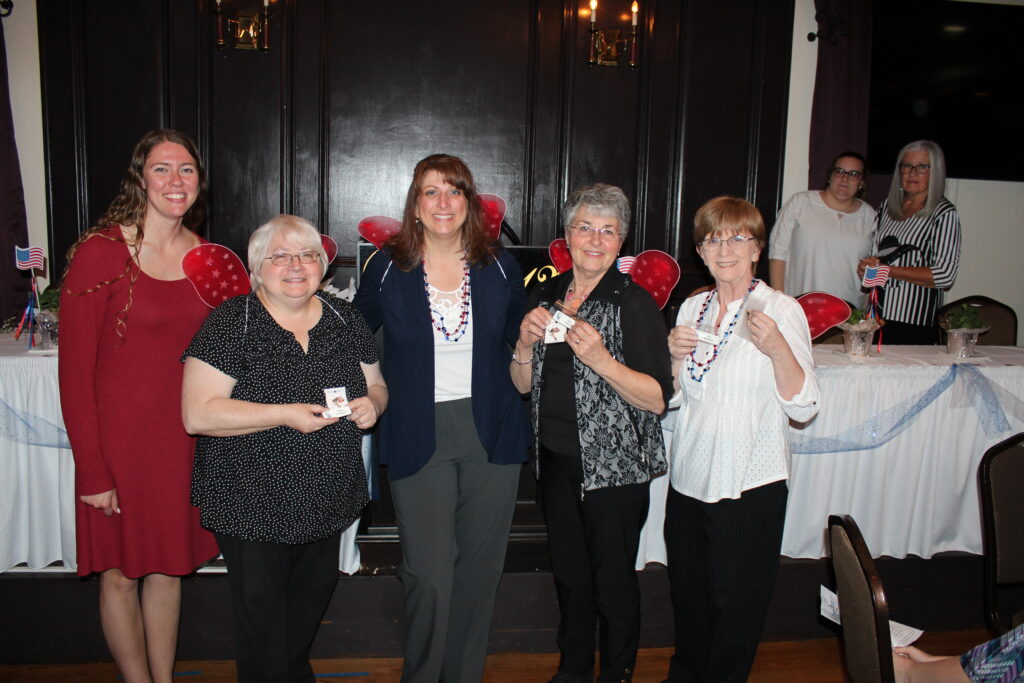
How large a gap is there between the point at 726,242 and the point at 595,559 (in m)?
0.98

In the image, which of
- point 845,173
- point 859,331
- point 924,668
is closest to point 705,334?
point 924,668

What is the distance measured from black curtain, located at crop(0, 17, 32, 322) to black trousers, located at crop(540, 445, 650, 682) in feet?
11.6

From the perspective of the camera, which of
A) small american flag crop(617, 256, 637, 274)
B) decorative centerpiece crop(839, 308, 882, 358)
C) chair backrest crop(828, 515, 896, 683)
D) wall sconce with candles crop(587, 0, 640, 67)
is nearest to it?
chair backrest crop(828, 515, 896, 683)

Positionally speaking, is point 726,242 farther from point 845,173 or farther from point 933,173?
point 845,173

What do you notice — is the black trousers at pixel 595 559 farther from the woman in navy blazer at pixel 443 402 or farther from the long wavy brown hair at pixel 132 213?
the long wavy brown hair at pixel 132 213

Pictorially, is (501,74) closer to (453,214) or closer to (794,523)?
(453,214)

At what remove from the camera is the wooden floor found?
244 cm

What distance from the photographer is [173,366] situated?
6.40 feet

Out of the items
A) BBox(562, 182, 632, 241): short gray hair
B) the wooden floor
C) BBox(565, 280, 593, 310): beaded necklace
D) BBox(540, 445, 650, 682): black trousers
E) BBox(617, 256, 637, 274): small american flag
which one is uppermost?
BBox(562, 182, 632, 241): short gray hair

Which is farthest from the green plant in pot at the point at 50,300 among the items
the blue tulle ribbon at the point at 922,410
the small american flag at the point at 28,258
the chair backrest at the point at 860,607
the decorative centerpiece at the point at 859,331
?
the decorative centerpiece at the point at 859,331

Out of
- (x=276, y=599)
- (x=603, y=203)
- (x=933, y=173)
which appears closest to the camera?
(x=276, y=599)

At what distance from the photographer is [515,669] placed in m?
2.53

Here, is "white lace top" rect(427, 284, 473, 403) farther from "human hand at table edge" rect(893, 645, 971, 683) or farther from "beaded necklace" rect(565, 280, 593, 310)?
"human hand at table edge" rect(893, 645, 971, 683)

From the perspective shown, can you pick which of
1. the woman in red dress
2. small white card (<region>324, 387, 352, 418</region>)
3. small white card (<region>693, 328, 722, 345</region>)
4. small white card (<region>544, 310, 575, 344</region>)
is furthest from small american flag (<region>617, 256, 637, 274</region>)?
the woman in red dress
